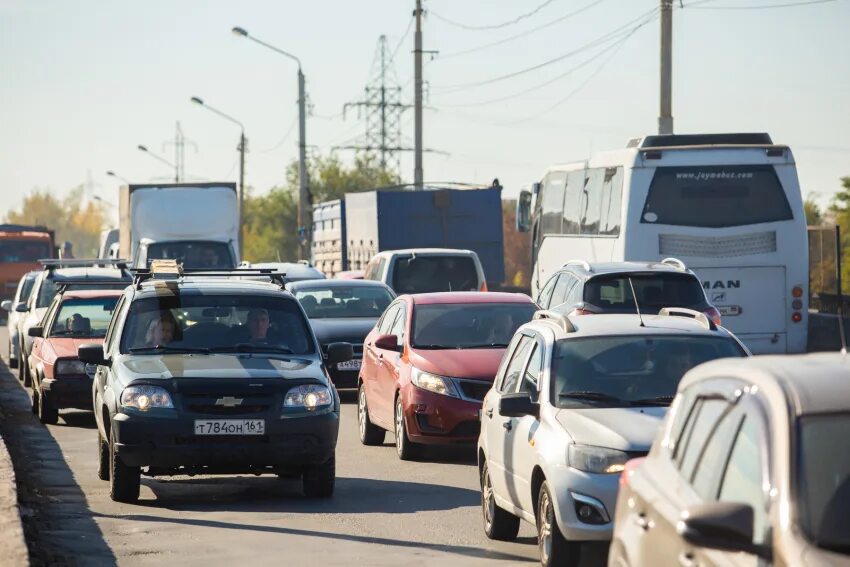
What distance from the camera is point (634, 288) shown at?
19.2m

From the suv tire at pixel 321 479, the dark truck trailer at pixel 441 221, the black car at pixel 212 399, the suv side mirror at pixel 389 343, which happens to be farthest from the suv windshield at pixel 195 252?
the suv tire at pixel 321 479

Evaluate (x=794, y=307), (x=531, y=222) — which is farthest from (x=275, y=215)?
(x=794, y=307)

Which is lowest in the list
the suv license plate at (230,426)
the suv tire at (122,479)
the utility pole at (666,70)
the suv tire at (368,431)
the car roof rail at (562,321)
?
the suv tire at (368,431)

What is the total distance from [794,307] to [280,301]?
13.2 metres

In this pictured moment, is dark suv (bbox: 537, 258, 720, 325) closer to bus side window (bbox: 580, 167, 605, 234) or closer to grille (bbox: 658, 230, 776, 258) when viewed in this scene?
grille (bbox: 658, 230, 776, 258)

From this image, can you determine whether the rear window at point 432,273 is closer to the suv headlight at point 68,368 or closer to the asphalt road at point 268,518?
the suv headlight at point 68,368

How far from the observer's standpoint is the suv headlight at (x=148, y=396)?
503 inches

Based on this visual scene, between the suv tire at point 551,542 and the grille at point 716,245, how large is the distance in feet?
55.2

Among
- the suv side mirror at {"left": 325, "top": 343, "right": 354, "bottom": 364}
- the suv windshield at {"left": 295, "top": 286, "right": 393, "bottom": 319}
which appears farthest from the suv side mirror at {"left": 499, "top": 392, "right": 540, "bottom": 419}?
the suv windshield at {"left": 295, "top": 286, "right": 393, "bottom": 319}

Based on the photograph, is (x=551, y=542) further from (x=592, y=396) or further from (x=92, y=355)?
(x=92, y=355)

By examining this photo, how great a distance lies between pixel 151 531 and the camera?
37.8 ft

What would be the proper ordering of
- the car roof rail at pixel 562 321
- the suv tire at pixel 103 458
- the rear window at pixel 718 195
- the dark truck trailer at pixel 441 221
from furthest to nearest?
the dark truck trailer at pixel 441 221 < the rear window at pixel 718 195 < the suv tire at pixel 103 458 < the car roof rail at pixel 562 321

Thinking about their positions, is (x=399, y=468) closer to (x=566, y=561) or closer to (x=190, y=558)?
(x=190, y=558)

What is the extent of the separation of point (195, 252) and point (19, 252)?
1951 centimetres
